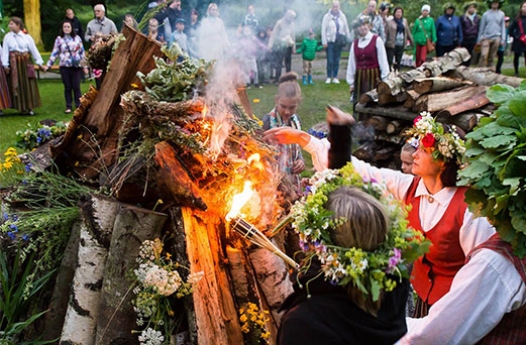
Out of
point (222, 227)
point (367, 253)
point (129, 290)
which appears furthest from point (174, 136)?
point (367, 253)

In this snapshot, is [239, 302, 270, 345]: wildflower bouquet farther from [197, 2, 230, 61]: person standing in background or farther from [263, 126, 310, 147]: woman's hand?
[197, 2, 230, 61]: person standing in background

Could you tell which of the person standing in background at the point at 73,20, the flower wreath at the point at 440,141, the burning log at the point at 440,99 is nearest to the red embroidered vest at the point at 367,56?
the burning log at the point at 440,99

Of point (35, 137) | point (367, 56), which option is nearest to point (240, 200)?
point (35, 137)

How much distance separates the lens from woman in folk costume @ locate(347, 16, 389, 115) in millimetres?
10594

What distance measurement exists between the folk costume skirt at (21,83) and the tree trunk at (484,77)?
8.20m

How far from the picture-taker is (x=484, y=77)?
29.5 feet

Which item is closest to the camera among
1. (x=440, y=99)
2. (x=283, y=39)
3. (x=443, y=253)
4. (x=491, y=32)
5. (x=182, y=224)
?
(x=443, y=253)

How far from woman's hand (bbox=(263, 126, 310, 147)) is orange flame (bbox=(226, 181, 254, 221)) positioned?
1.46 feet

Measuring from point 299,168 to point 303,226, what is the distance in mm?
2912

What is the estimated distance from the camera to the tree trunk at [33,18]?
18.9 m

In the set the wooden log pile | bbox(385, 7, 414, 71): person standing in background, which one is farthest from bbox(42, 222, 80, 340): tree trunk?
bbox(385, 7, 414, 71): person standing in background

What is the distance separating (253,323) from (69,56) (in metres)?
8.89

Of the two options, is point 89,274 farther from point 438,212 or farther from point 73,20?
point 73,20

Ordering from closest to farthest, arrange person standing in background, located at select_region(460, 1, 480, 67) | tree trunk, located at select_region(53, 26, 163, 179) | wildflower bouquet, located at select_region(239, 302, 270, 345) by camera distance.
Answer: wildflower bouquet, located at select_region(239, 302, 270, 345), tree trunk, located at select_region(53, 26, 163, 179), person standing in background, located at select_region(460, 1, 480, 67)
